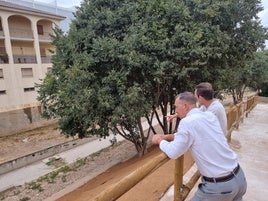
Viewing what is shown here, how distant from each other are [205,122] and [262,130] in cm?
961

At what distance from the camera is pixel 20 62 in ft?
78.8

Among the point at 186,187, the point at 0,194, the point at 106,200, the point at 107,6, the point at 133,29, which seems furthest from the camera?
the point at 0,194

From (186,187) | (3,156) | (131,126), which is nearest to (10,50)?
(3,156)

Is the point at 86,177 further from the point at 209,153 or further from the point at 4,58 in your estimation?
the point at 4,58

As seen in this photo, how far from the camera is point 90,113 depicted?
27.2ft

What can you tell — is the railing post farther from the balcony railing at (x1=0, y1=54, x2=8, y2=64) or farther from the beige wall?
the balcony railing at (x1=0, y1=54, x2=8, y2=64)

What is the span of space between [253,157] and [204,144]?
17.3 ft

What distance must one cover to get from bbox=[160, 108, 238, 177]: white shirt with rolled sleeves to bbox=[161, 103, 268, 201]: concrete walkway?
1.83 metres

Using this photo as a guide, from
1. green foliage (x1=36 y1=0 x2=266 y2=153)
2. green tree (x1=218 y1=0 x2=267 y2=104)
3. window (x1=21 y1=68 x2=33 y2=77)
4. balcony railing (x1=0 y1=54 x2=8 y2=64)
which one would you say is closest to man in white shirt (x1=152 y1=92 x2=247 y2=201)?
green foliage (x1=36 y1=0 x2=266 y2=153)

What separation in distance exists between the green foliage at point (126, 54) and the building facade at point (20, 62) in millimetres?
13208

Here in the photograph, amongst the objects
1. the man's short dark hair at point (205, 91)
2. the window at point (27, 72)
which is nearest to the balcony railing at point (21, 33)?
the window at point (27, 72)

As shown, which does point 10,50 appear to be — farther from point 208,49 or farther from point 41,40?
point 208,49

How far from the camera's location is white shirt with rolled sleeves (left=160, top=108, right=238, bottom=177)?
236 centimetres

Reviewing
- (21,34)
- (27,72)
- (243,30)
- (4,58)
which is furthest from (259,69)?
(4,58)
